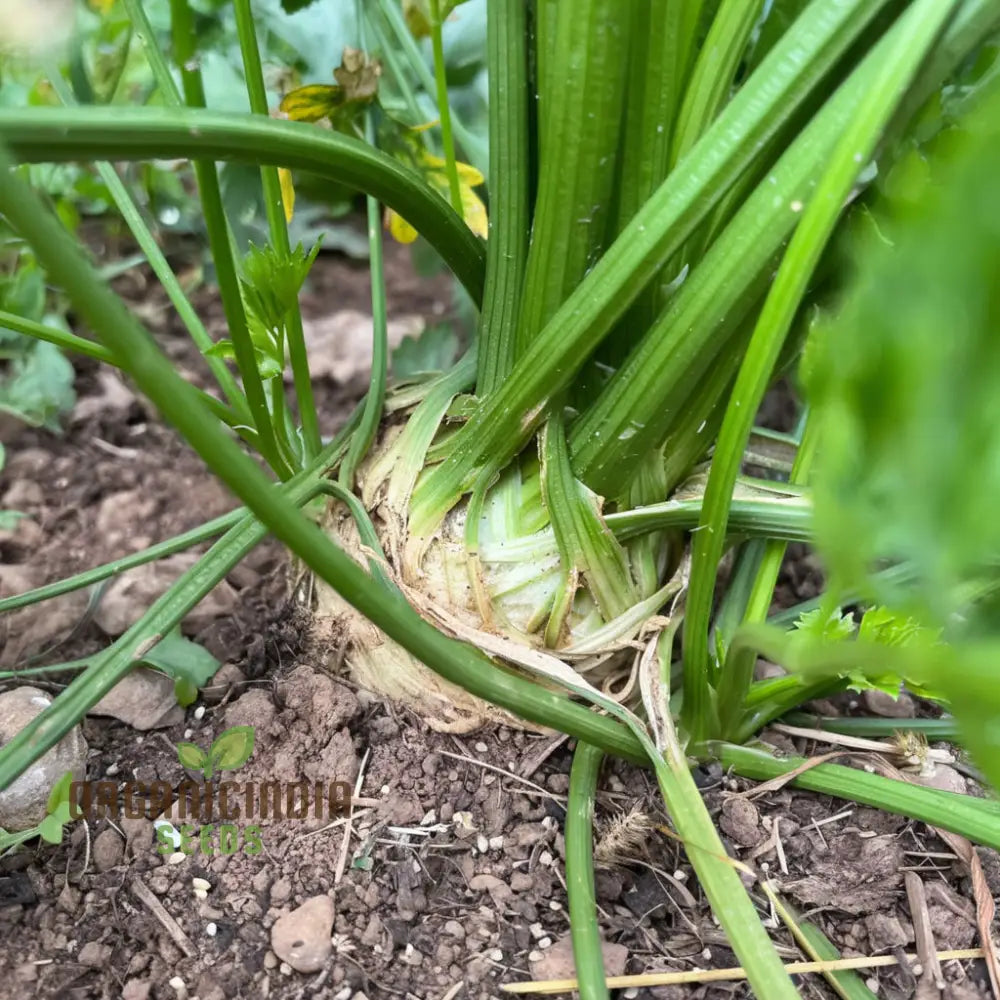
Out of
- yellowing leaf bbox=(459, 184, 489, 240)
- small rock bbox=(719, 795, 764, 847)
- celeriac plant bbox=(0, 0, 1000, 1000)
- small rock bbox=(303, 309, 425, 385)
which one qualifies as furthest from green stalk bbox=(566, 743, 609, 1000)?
small rock bbox=(303, 309, 425, 385)

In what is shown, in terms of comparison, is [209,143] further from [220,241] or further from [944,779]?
[944,779]

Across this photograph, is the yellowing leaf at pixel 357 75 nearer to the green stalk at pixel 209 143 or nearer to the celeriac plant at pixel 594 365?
the celeriac plant at pixel 594 365

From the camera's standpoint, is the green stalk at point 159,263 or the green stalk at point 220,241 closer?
the green stalk at point 220,241

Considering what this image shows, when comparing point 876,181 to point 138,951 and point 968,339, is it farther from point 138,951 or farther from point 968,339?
point 138,951

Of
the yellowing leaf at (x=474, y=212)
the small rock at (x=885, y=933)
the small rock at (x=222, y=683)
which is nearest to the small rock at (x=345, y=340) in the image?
the yellowing leaf at (x=474, y=212)

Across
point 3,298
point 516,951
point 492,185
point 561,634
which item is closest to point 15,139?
point 492,185

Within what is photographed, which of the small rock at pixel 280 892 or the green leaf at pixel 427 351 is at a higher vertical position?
the green leaf at pixel 427 351
